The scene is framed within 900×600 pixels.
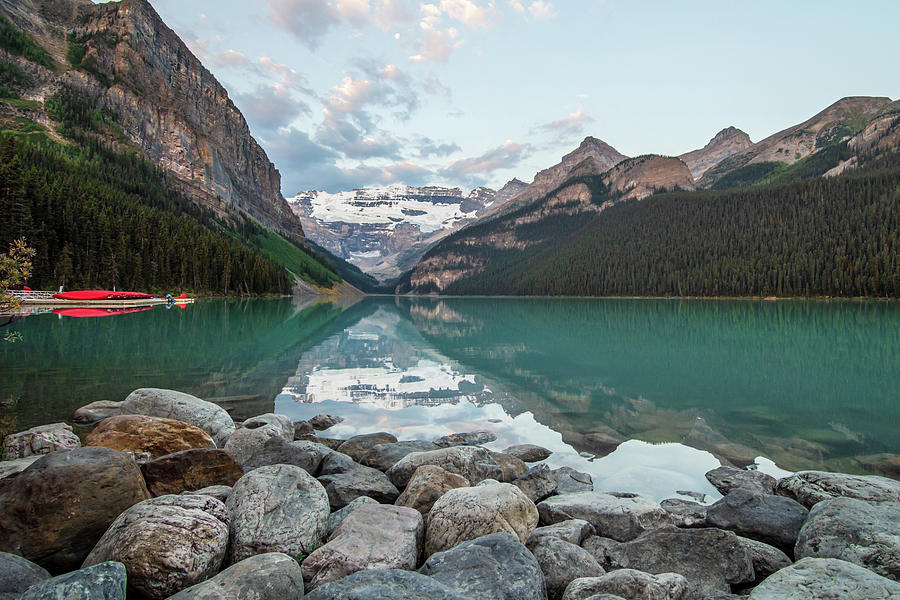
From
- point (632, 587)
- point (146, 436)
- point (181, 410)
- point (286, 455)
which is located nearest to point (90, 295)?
point (181, 410)

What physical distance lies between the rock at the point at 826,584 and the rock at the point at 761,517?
9.20 feet

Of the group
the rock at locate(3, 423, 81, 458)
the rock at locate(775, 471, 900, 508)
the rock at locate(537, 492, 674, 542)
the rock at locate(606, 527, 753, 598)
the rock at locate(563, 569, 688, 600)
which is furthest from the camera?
the rock at locate(3, 423, 81, 458)

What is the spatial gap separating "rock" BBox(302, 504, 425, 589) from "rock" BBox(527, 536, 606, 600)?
1.94 m

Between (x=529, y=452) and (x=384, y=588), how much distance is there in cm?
996

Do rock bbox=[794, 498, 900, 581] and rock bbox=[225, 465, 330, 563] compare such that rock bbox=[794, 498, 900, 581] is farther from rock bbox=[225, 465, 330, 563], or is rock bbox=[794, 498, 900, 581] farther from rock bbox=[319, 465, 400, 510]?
rock bbox=[225, 465, 330, 563]

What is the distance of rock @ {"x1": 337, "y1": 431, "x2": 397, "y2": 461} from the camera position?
13227 mm

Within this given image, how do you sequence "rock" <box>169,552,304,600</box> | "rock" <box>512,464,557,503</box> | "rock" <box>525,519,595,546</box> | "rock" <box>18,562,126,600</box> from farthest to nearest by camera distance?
1. "rock" <box>512,464,557,503</box>
2. "rock" <box>525,519,595,546</box>
3. "rock" <box>169,552,304,600</box>
4. "rock" <box>18,562,126,600</box>

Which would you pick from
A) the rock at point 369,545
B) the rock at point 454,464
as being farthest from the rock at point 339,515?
the rock at point 454,464

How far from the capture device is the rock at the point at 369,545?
5891 mm

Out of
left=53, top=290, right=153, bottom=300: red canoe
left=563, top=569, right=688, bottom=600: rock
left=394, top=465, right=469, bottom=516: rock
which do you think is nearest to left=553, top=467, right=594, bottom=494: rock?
left=394, top=465, right=469, bottom=516: rock

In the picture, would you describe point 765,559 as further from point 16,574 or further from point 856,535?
point 16,574

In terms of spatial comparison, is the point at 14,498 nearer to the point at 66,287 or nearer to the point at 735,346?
the point at 735,346

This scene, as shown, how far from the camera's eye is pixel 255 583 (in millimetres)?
5039

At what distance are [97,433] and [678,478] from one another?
14.4m
